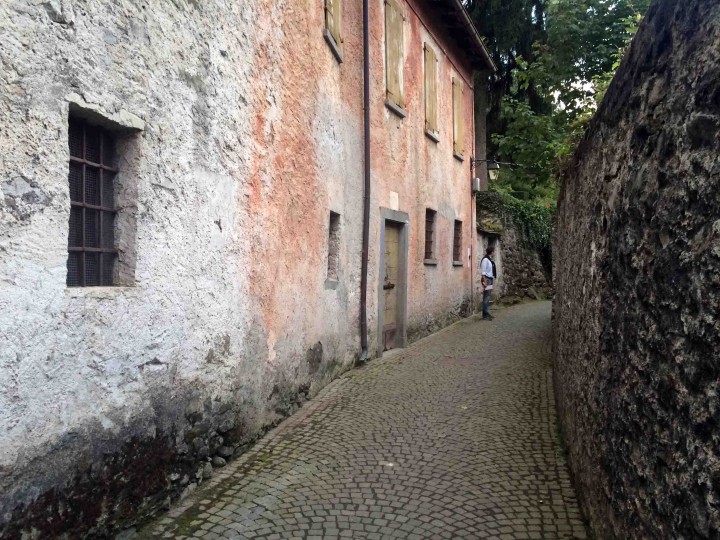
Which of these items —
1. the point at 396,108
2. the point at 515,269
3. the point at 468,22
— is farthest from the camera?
the point at 515,269

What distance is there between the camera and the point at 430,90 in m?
11.4

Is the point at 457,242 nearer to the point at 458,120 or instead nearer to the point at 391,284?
the point at 458,120

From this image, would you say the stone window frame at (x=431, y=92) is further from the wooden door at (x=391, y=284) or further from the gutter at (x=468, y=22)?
the wooden door at (x=391, y=284)

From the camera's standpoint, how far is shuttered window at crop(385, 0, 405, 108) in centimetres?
923

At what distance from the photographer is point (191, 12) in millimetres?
4156

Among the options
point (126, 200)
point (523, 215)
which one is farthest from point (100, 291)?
point (523, 215)

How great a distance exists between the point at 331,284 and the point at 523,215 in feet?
39.2

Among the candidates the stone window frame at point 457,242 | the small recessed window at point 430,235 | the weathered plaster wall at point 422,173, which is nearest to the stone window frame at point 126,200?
the weathered plaster wall at point 422,173

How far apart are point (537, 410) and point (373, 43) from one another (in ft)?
18.3

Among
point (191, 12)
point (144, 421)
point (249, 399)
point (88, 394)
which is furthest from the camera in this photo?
Result: point (249, 399)

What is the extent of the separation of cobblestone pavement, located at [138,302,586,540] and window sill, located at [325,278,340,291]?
1129mm

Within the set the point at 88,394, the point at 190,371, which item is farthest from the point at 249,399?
the point at 88,394

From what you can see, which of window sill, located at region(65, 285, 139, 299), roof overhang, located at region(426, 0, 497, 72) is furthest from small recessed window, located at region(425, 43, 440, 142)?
window sill, located at region(65, 285, 139, 299)

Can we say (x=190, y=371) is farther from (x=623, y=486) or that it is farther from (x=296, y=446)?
(x=623, y=486)
